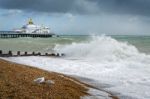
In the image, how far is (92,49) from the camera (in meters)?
47.2

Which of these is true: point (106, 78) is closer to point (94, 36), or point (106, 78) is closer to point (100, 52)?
point (100, 52)

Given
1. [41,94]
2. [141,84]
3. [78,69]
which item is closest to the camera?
[41,94]

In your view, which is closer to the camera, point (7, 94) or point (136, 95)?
point (7, 94)

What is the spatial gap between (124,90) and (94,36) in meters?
38.9

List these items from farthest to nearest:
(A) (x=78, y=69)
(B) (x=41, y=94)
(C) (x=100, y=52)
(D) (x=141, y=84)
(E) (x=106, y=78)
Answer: (C) (x=100, y=52) < (A) (x=78, y=69) < (E) (x=106, y=78) < (D) (x=141, y=84) < (B) (x=41, y=94)

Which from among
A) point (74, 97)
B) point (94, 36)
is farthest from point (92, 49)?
point (74, 97)

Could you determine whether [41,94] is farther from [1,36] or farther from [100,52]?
[1,36]

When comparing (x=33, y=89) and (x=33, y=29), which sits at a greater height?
(x=33, y=89)

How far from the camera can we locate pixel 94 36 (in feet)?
181

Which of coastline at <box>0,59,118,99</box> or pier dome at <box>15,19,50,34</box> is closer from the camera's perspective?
coastline at <box>0,59,118,99</box>

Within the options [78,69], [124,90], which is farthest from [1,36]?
[124,90]

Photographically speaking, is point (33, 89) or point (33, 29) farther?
point (33, 29)

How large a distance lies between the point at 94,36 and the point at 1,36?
8770 cm

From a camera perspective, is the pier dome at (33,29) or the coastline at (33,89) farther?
the pier dome at (33,29)
